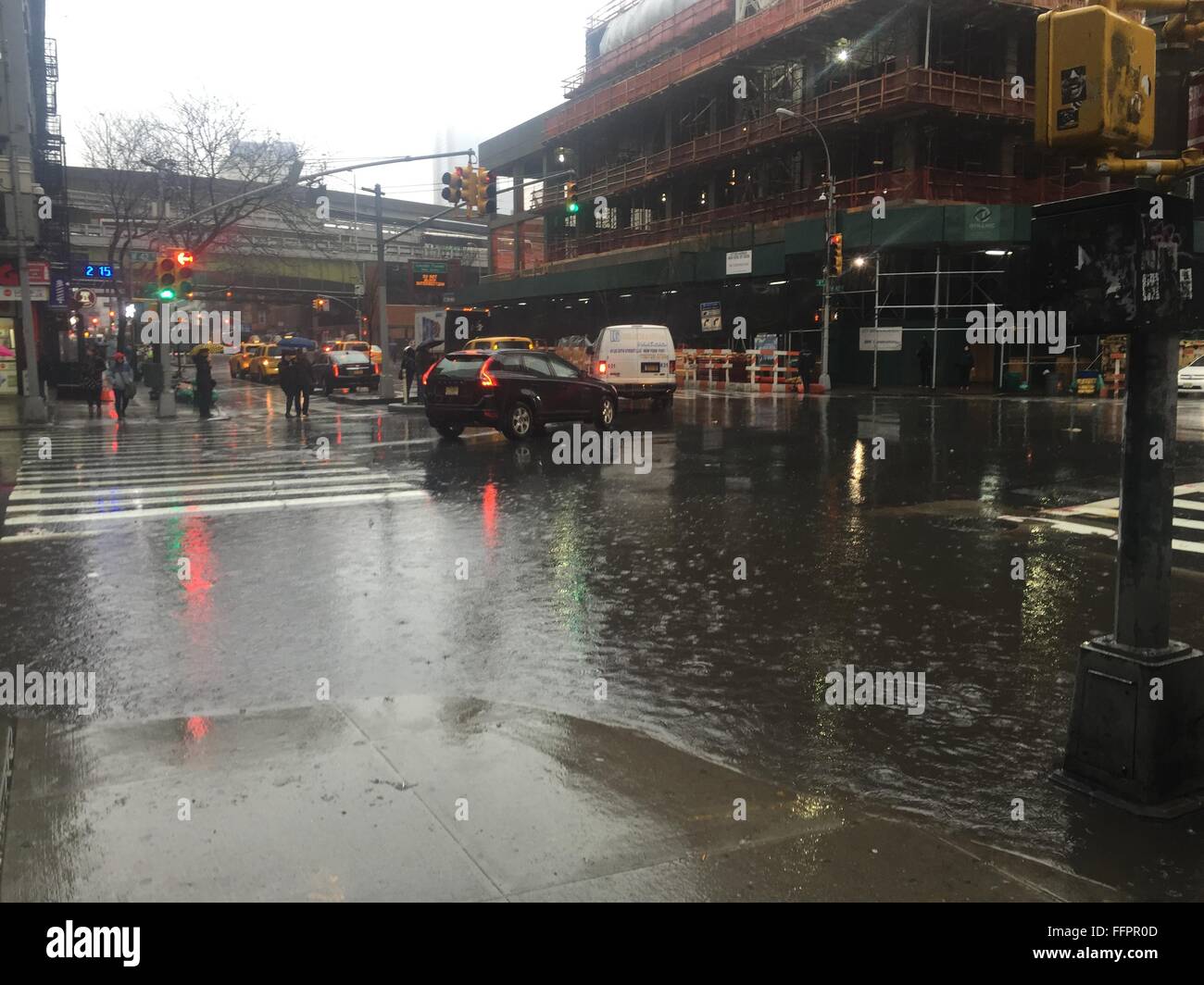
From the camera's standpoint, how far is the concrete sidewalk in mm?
3504

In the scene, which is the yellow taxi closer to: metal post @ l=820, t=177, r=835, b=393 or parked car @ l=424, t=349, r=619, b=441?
metal post @ l=820, t=177, r=835, b=393

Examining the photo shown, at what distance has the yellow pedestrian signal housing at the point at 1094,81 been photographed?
368 cm

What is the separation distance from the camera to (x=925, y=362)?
36.5m

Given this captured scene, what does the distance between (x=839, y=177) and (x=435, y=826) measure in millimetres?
42367

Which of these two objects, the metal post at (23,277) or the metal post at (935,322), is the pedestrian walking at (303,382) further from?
the metal post at (935,322)

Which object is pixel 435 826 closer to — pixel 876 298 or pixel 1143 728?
pixel 1143 728

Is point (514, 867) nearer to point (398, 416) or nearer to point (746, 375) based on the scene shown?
point (398, 416)

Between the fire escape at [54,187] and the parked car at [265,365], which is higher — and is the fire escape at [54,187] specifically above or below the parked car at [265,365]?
above

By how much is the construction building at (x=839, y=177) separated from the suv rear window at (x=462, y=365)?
469 inches

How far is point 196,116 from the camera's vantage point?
38.8 m

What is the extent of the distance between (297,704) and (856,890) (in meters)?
3.16

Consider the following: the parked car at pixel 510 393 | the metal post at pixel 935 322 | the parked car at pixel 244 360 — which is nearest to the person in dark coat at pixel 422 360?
the parked car at pixel 510 393

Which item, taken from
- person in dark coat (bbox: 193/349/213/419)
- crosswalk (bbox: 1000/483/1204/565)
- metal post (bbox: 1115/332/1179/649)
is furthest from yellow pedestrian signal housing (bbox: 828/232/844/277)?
metal post (bbox: 1115/332/1179/649)
